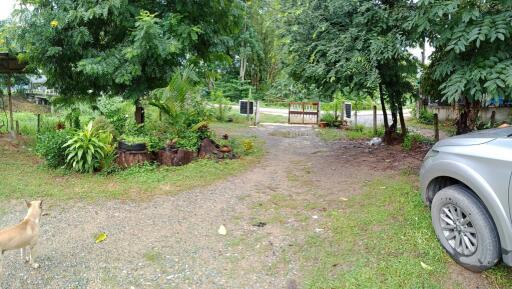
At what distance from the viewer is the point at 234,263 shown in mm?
3879

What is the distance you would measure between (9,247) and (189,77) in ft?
17.4

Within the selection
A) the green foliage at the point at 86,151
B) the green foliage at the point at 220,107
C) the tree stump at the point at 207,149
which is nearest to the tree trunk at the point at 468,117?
the tree stump at the point at 207,149

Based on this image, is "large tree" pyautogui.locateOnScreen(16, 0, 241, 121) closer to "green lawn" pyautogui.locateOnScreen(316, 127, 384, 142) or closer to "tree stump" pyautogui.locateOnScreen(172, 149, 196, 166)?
"tree stump" pyautogui.locateOnScreen(172, 149, 196, 166)

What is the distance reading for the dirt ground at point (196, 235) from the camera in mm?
3598

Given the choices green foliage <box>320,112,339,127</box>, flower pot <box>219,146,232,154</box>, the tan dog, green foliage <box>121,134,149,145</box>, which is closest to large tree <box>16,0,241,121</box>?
green foliage <box>121,134,149,145</box>

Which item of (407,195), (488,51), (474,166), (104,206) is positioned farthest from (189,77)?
(474,166)

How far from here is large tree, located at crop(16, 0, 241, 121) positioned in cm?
718

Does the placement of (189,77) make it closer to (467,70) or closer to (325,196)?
(325,196)

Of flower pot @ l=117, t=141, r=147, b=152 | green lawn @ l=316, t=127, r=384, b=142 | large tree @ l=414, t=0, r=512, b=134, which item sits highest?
large tree @ l=414, t=0, r=512, b=134

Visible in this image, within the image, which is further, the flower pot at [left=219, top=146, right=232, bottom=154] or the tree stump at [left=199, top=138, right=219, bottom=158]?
the flower pot at [left=219, top=146, right=232, bottom=154]

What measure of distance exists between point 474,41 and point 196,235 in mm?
3929

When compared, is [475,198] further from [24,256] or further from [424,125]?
[424,125]

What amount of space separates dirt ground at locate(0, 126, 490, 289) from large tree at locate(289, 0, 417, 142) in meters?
1.81

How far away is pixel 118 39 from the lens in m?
8.30
